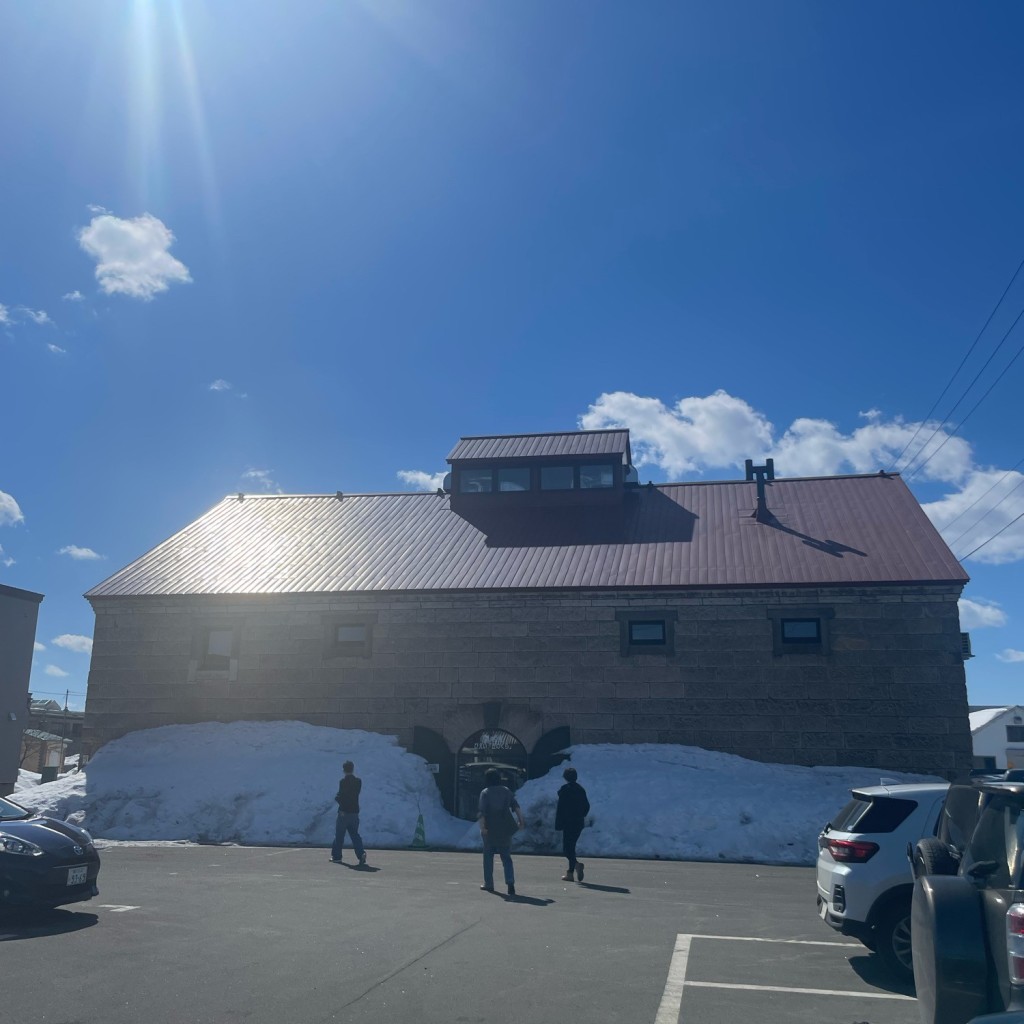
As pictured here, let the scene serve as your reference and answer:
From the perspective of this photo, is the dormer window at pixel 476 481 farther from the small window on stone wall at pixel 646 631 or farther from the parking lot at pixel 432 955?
the parking lot at pixel 432 955

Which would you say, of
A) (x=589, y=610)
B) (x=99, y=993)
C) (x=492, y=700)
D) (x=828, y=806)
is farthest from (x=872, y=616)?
(x=99, y=993)

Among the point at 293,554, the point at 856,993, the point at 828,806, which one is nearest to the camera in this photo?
the point at 856,993

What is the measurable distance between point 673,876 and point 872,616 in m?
9.44

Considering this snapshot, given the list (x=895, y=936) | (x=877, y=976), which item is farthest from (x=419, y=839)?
(x=895, y=936)

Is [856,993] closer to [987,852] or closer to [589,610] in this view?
[987,852]

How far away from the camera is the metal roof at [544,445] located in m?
28.0

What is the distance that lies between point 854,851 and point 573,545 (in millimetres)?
17508

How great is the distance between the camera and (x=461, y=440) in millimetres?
30219

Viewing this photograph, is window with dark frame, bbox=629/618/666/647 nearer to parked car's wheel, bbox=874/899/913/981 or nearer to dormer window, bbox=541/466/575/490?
dormer window, bbox=541/466/575/490

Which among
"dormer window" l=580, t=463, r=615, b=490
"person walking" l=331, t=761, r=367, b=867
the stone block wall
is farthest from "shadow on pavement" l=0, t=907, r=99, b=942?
"dormer window" l=580, t=463, r=615, b=490

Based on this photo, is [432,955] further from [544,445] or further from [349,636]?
[544,445]

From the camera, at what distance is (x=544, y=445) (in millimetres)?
28719

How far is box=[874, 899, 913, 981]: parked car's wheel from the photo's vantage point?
780 centimetres

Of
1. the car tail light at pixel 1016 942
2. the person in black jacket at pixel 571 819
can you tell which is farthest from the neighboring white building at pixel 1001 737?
the car tail light at pixel 1016 942
